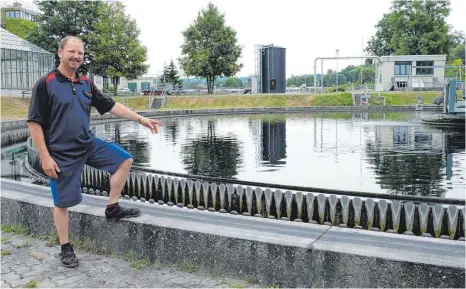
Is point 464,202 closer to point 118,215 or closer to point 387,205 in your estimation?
point 387,205

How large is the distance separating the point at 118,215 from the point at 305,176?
23.5 feet

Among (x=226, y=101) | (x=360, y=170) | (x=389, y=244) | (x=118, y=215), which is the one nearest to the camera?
(x=389, y=244)

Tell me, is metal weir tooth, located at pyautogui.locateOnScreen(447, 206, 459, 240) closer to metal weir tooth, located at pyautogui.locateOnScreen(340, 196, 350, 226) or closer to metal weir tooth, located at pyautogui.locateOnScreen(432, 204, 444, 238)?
metal weir tooth, located at pyautogui.locateOnScreen(432, 204, 444, 238)

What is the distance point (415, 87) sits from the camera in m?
52.2

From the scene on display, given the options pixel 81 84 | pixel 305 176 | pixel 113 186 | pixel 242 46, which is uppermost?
pixel 242 46

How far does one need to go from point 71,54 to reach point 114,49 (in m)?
48.3

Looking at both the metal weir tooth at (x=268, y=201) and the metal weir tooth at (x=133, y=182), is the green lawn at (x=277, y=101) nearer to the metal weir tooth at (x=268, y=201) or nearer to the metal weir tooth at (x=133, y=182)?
the metal weir tooth at (x=133, y=182)

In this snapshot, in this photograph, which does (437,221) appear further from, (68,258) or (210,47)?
(210,47)

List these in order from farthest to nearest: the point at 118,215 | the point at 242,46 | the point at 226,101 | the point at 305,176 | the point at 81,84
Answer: the point at 242,46
the point at 226,101
the point at 305,176
the point at 118,215
the point at 81,84

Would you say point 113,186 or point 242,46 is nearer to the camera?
point 113,186

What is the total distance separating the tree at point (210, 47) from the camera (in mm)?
53688

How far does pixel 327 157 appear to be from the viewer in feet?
46.1

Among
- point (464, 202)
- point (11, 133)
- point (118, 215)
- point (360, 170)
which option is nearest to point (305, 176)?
point (360, 170)

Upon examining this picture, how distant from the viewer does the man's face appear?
3.92 m
